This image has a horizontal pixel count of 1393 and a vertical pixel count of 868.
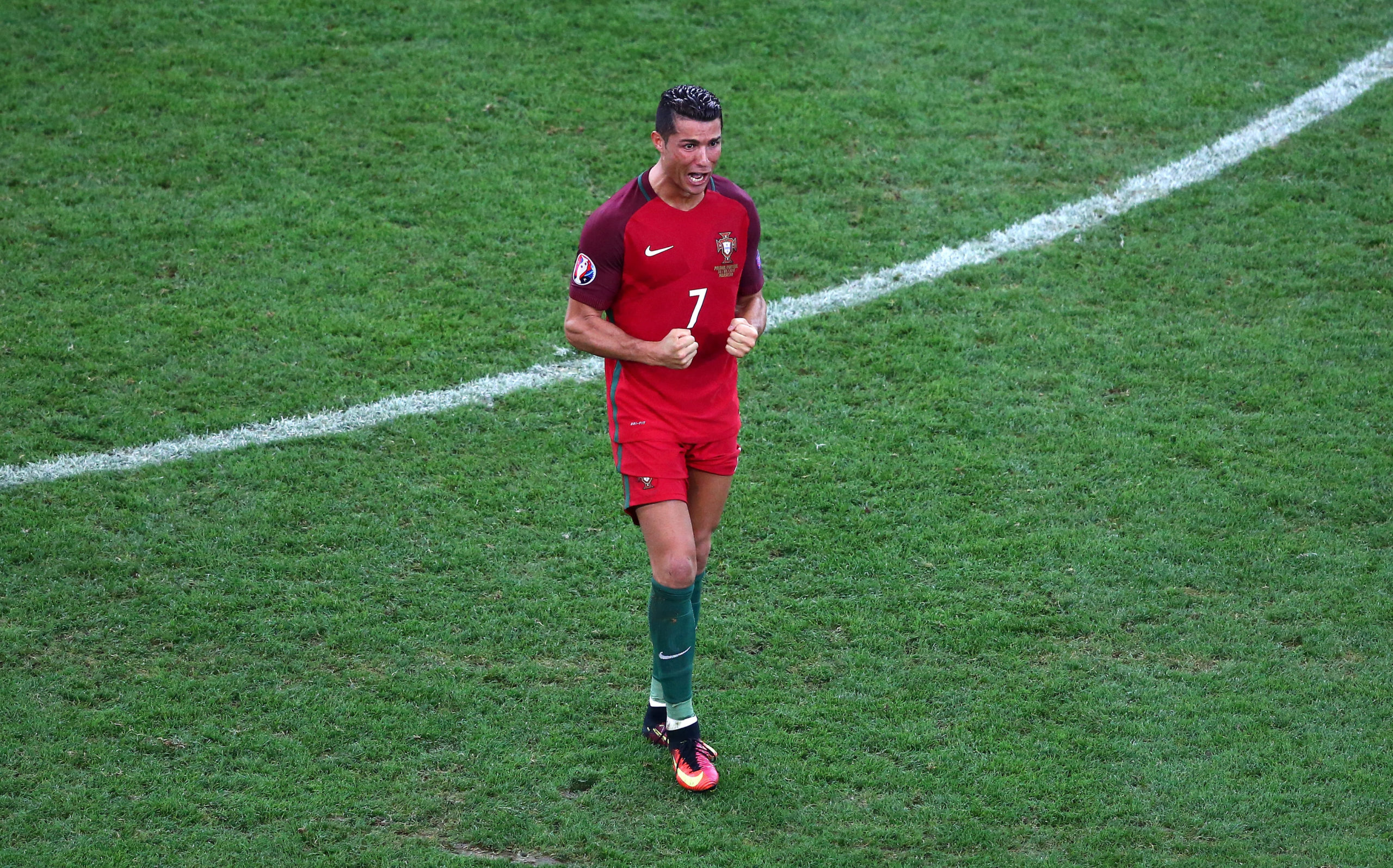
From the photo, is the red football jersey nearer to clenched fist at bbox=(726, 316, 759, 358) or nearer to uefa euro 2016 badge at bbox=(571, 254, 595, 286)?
uefa euro 2016 badge at bbox=(571, 254, 595, 286)

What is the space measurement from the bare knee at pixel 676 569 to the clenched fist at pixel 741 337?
70 cm

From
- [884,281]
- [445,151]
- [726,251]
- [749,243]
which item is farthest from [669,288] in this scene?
[445,151]

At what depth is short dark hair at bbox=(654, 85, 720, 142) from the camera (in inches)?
180

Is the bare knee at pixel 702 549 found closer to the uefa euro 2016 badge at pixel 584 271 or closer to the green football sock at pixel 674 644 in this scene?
the green football sock at pixel 674 644

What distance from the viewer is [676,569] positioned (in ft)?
15.6

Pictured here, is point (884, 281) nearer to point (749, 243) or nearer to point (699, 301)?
point (749, 243)

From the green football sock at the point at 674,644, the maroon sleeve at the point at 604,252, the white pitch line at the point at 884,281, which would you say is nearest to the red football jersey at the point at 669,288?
the maroon sleeve at the point at 604,252

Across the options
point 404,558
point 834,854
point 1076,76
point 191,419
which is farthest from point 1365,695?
point 1076,76

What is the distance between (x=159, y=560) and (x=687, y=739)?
2.57 meters

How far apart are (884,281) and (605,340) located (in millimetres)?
3995

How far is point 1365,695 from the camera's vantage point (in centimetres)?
529

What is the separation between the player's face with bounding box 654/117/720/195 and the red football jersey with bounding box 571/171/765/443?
0.41ft

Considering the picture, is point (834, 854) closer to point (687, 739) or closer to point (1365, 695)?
point (687, 739)

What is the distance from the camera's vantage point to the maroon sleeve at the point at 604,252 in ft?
15.5
